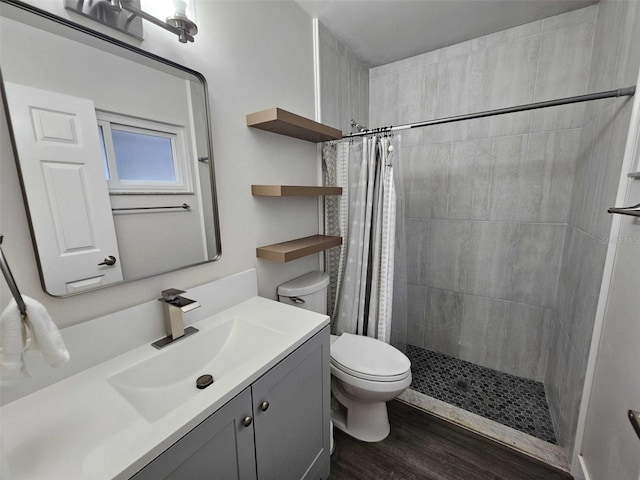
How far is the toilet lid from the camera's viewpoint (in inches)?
55.5

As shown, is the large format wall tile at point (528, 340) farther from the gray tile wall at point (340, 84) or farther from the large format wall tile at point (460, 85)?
the gray tile wall at point (340, 84)

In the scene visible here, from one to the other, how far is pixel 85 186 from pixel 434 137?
217 centimetres

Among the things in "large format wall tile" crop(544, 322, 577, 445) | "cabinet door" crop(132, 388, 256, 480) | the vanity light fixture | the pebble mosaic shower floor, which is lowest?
the pebble mosaic shower floor

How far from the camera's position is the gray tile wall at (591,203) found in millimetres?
1178

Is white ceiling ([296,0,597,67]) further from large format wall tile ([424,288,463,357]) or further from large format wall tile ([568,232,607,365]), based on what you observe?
large format wall tile ([424,288,463,357])

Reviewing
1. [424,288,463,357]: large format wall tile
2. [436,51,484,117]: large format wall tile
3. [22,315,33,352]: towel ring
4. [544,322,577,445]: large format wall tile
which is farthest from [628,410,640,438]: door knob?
[436,51,484,117]: large format wall tile

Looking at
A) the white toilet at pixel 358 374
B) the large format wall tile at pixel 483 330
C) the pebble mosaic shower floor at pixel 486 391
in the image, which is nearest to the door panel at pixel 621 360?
the pebble mosaic shower floor at pixel 486 391

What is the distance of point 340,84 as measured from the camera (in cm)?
200

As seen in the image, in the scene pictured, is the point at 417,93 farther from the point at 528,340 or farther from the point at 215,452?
the point at 215,452

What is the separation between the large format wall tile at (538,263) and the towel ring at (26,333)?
2433 millimetres

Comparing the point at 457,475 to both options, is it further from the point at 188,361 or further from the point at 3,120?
the point at 3,120

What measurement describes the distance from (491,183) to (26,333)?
7.87ft

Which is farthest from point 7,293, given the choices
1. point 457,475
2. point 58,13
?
point 457,475

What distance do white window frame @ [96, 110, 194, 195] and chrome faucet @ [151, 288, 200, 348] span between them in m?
0.39
